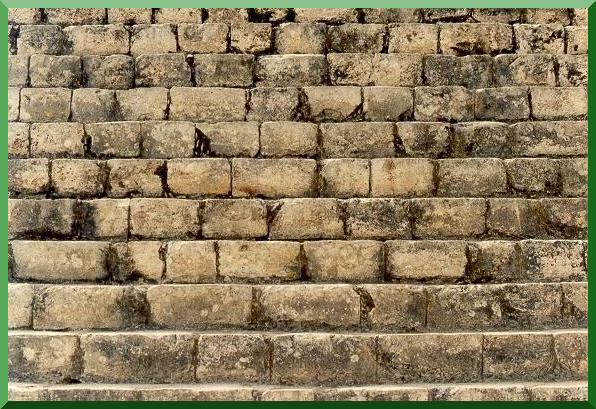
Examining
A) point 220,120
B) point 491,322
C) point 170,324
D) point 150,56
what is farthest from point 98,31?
point 491,322

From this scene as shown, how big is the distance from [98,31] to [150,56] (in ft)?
2.24

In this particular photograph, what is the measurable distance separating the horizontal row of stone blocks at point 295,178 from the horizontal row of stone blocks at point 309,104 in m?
0.58

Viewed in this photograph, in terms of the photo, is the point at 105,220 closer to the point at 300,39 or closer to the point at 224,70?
the point at 224,70

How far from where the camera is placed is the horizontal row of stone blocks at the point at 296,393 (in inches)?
191

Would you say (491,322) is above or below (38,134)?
below

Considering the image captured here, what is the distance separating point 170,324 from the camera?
5262mm

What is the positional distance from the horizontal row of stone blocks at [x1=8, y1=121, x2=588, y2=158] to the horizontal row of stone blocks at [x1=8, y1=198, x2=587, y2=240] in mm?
567

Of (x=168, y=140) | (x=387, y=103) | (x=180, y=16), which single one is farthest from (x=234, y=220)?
(x=180, y=16)

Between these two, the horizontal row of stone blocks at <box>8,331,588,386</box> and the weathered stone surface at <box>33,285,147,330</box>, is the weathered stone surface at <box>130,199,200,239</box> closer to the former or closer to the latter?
the weathered stone surface at <box>33,285,147,330</box>

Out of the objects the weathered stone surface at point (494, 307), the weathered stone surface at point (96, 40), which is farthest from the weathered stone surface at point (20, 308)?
the weathered stone surface at point (494, 307)

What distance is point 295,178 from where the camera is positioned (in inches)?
229

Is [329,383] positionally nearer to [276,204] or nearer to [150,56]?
[276,204]

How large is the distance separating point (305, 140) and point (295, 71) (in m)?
0.86

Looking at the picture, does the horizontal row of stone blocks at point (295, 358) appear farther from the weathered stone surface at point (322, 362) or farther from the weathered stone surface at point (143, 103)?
the weathered stone surface at point (143, 103)
